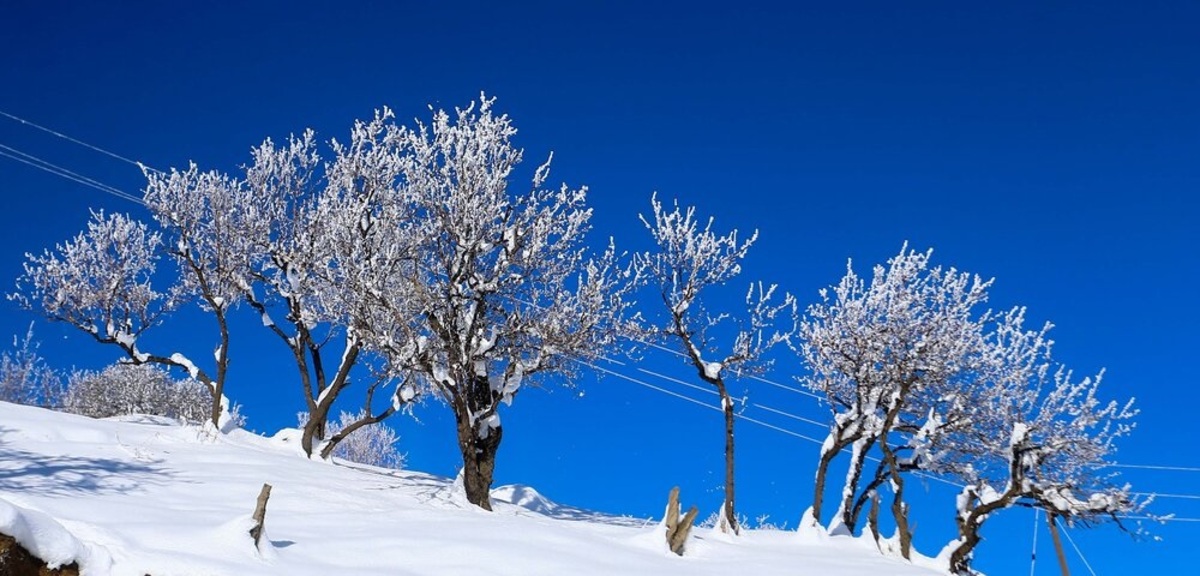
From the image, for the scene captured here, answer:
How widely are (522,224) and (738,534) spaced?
28.1 ft

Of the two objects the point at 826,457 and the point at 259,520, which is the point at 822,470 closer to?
the point at 826,457

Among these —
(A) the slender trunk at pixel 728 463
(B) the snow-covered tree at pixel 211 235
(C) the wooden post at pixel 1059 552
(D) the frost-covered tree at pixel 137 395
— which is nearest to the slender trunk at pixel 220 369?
(B) the snow-covered tree at pixel 211 235

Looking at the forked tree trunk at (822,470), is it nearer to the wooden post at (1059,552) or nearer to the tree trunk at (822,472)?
the tree trunk at (822,472)

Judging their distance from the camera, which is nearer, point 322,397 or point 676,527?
point 676,527

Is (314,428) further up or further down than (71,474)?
further up

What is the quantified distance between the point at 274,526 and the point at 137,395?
3830 centimetres

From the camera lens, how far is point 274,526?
11.6 meters

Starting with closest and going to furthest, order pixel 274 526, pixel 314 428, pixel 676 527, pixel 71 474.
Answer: pixel 274 526 → pixel 71 474 → pixel 676 527 → pixel 314 428

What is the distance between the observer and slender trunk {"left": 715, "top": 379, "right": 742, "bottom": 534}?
18517mm

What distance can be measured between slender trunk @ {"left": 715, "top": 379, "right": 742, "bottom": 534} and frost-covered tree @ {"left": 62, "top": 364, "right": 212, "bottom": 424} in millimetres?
33323

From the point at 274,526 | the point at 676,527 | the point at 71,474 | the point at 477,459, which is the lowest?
the point at 274,526

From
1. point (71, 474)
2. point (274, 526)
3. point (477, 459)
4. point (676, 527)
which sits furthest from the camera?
point (477, 459)

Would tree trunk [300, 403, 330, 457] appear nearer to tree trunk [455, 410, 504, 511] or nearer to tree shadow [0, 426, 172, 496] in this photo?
tree trunk [455, 410, 504, 511]

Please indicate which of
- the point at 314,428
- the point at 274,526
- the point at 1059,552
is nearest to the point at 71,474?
the point at 274,526
